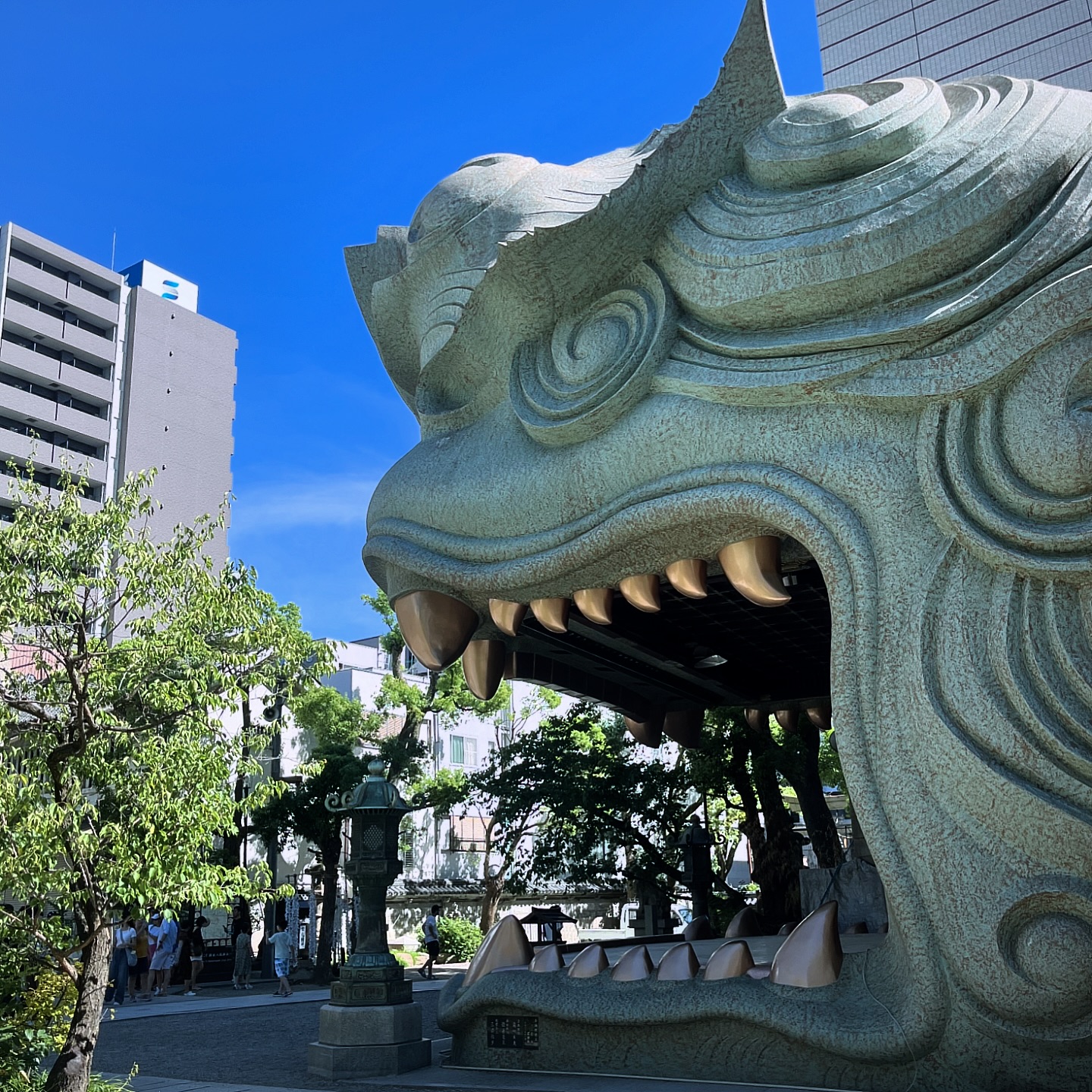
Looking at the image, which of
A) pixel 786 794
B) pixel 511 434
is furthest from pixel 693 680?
pixel 786 794

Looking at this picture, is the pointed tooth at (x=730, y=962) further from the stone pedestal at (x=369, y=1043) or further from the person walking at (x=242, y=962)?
the person walking at (x=242, y=962)

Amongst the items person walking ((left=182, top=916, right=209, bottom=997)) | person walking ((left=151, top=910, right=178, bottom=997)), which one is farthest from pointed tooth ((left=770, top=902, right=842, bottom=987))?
person walking ((left=182, top=916, right=209, bottom=997))

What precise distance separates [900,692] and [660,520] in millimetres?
1340

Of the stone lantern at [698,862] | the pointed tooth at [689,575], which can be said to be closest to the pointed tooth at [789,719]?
the stone lantern at [698,862]

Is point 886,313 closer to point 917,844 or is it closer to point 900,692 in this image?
point 900,692

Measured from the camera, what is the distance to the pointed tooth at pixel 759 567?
5.20 metres

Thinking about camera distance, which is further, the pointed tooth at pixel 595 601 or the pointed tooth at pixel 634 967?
the pointed tooth at pixel 595 601

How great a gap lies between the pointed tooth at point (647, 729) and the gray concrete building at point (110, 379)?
3556 cm

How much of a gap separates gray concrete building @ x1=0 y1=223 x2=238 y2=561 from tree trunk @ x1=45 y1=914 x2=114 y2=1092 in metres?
36.5

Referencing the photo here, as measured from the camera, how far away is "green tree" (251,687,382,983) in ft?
75.3

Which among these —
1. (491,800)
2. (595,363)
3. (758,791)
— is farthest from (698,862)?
(491,800)

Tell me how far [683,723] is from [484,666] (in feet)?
9.31

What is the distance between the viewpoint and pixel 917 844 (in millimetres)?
4453

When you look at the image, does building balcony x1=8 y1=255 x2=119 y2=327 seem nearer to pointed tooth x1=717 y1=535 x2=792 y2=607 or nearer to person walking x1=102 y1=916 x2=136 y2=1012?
person walking x1=102 y1=916 x2=136 y2=1012
